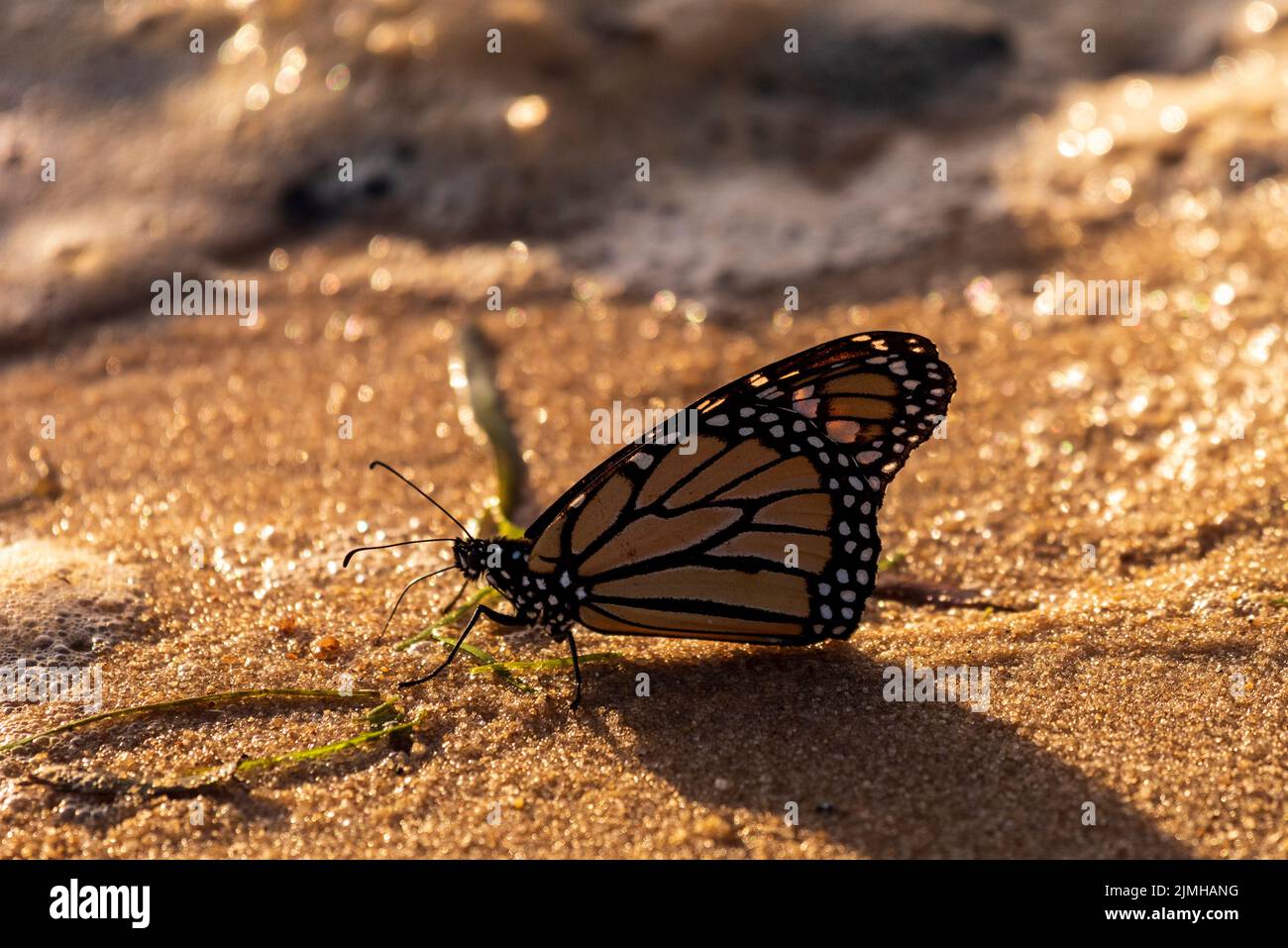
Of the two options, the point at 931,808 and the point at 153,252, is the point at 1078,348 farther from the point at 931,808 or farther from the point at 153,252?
the point at 153,252

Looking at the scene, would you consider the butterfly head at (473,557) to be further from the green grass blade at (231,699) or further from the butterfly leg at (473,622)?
the green grass blade at (231,699)

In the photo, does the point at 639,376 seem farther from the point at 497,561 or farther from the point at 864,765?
the point at 864,765

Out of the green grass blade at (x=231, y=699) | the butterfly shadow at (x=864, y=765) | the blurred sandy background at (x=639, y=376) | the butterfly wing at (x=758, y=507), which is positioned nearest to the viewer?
the butterfly shadow at (x=864, y=765)

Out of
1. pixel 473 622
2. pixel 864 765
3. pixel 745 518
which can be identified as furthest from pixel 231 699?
pixel 864 765

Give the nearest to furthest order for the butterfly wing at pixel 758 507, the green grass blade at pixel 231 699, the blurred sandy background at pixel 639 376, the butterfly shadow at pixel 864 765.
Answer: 1. the butterfly shadow at pixel 864 765
2. the blurred sandy background at pixel 639 376
3. the green grass blade at pixel 231 699
4. the butterfly wing at pixel 758 507

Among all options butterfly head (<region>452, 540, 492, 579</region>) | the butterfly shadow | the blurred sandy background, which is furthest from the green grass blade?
the butterfly shadow

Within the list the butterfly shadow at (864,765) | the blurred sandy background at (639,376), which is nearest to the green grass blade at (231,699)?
the blurred sandy background at (639,376)

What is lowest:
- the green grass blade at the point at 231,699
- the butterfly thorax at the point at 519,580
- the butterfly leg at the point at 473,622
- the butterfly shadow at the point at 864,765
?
the butterfly shadow at the point at 864,765

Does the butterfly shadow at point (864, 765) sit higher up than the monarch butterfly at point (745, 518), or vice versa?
the monarch butterfly at point (745, 518)
